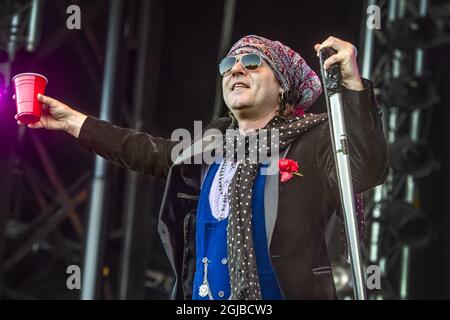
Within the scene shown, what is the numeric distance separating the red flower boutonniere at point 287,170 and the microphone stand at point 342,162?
1.01ft

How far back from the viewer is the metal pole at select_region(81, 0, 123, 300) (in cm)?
502

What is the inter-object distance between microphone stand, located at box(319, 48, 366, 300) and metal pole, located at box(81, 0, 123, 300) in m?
2.92

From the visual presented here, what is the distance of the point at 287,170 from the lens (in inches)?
103

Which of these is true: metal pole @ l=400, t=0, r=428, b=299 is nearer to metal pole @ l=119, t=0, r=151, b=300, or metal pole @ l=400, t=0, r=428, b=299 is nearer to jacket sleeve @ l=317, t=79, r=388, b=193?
metal pole @ l=119, t=0, r=151, b=300

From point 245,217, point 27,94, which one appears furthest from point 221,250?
point 27,94

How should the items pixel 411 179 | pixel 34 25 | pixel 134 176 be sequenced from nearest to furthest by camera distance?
pixel 34 25 < pixel 134 176 < pixel 411 179

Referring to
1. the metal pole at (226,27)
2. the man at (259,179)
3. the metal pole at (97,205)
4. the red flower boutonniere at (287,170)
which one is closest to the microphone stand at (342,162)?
the man at (259,179)

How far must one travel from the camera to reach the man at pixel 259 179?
249 cm

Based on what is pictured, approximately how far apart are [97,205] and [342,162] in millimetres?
3027

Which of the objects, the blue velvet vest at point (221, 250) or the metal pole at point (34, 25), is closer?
the blue velvet vest at point (221, 250)

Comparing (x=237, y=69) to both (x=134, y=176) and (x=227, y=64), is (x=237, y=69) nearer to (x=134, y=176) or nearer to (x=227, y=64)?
(x=227, y=64)

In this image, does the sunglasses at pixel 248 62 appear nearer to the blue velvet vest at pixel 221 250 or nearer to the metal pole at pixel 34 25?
the blue velvet vest at pixel 221 250

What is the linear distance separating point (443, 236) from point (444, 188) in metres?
0.36
